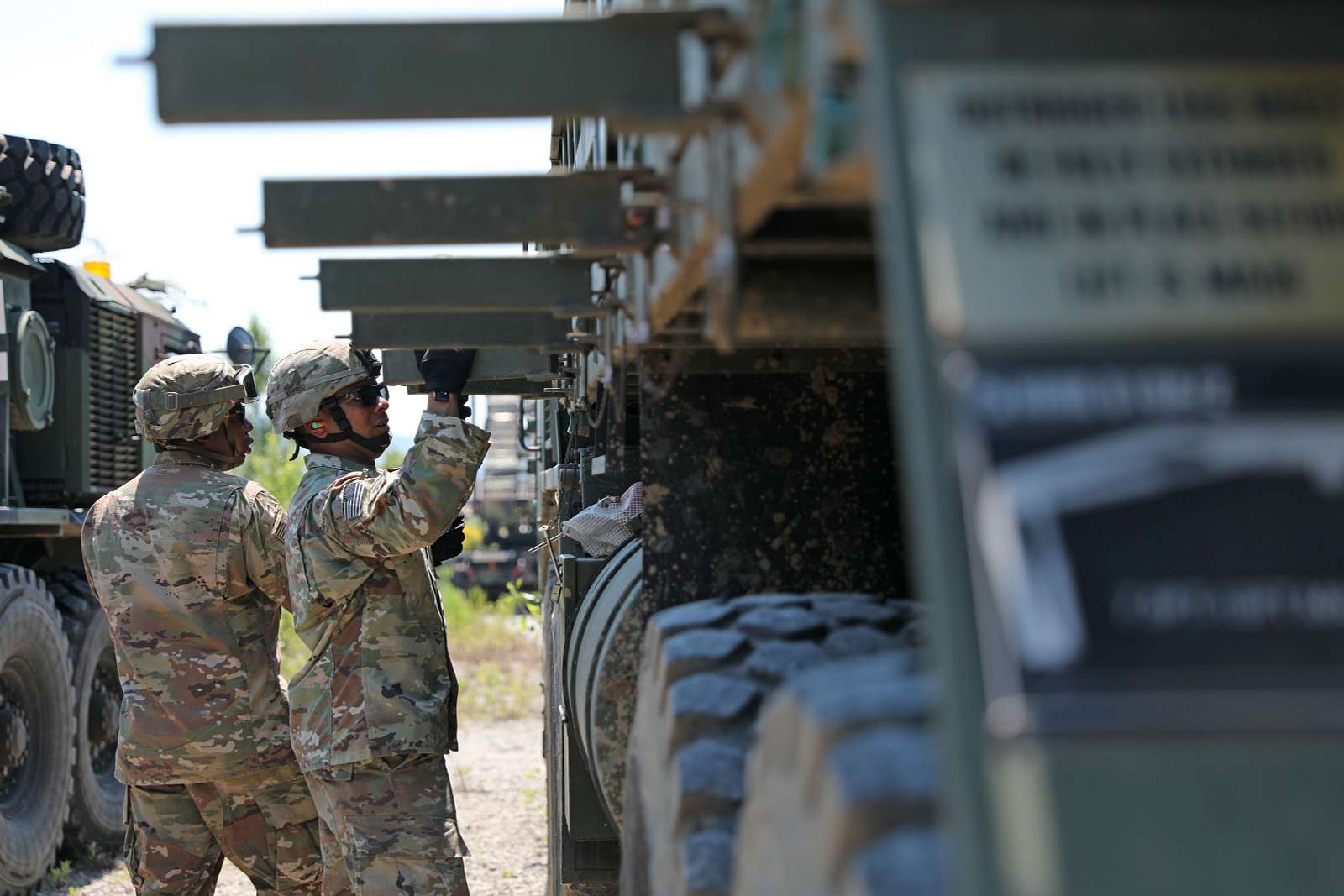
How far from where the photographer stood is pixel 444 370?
13.0 feet

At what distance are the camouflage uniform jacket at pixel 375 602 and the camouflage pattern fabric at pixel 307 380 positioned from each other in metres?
0.19

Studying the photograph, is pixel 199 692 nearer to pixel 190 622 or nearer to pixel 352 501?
Result: pixel 190 622

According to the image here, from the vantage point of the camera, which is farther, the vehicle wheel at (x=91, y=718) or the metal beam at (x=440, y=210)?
the vehicle wheel at (x=91, y=718)

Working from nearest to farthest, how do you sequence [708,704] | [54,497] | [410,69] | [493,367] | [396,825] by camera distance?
1. [410,69]
2. [708,704]
3. [396,825]
4. [493,367]
5. [54,497]

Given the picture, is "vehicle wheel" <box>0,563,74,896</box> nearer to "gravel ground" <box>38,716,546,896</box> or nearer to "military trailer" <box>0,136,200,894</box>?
"military trailer" <box>0,136,200,894</box>

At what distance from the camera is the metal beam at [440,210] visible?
A: 223 centimetres

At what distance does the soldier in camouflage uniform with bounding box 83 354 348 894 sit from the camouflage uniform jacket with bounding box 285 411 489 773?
540 mm

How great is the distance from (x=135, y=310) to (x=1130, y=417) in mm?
7598

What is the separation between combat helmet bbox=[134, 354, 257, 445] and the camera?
15.6ft

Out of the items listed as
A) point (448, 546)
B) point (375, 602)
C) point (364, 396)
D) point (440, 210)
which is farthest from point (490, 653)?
point (440, 210)

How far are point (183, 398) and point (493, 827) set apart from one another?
3.15m

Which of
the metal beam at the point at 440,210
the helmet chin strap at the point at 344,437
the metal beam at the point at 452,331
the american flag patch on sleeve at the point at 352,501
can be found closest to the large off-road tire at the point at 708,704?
the metal beam at the point at 440,210

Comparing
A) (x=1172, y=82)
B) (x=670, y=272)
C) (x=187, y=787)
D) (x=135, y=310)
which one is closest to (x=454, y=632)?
(x=135, y=310)

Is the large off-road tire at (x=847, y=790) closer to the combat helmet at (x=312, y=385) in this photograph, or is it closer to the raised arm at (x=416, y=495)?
the raised arm at (x=416, y=495)
